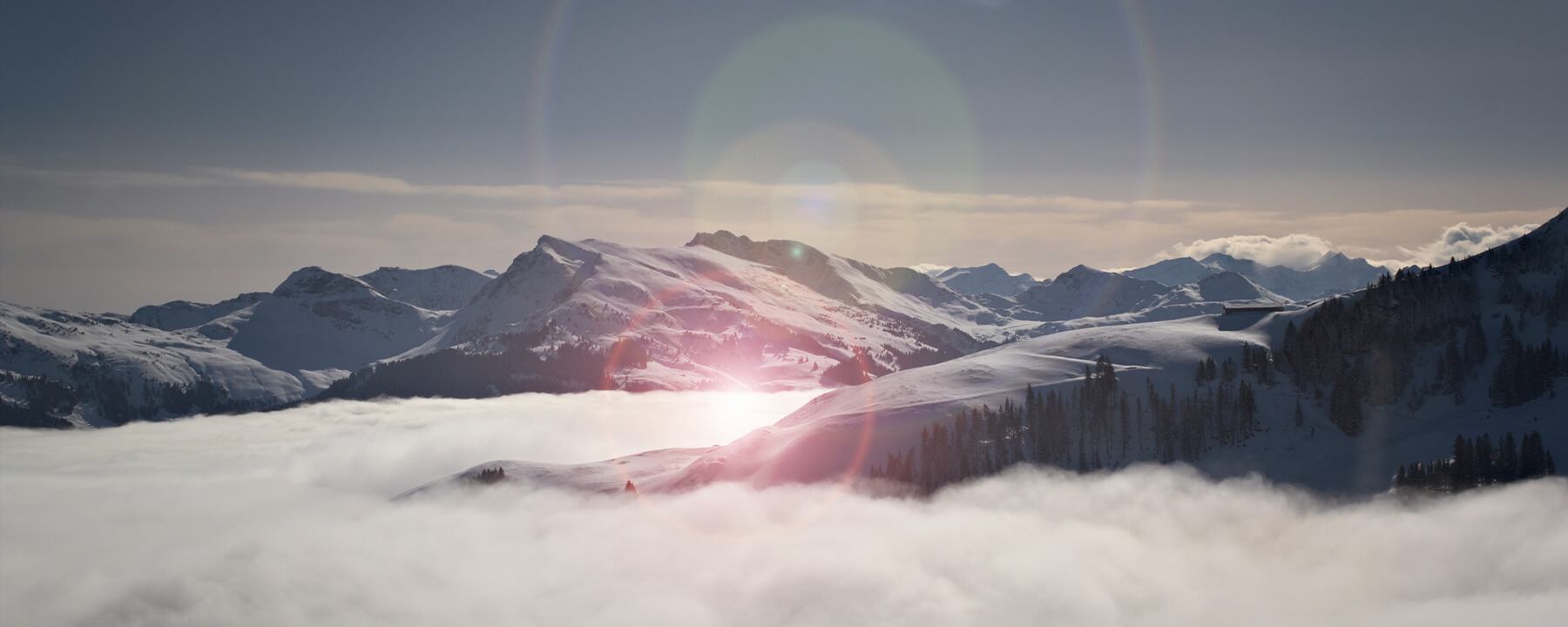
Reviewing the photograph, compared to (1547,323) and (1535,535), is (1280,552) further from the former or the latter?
(1547,323)

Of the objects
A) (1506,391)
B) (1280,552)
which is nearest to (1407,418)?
(1506,391)

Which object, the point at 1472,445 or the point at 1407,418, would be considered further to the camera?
the point at 1407,418

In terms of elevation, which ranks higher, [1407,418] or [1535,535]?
[1407,418]

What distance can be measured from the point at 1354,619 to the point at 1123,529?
143ft

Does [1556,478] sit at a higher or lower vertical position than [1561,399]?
lower

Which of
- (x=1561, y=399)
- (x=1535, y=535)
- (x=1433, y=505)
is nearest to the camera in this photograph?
(x=1535, y=535)


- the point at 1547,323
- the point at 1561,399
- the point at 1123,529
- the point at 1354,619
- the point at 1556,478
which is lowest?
the point at 1354,619

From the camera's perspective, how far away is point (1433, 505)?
545ft

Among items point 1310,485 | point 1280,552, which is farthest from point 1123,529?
point 1310,485

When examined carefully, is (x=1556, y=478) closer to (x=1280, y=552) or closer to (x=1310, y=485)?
(x=1310, y=485)

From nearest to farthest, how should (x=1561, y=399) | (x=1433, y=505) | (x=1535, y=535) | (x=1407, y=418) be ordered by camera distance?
(x=1535, y=535) < (x=1433, y=505) < (x=1561, y=399) < (x=1407, y=418)

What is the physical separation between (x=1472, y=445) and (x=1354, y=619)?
5045cm

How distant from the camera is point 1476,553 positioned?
513ft

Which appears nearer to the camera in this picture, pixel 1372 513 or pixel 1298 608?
pixel 1298 608
